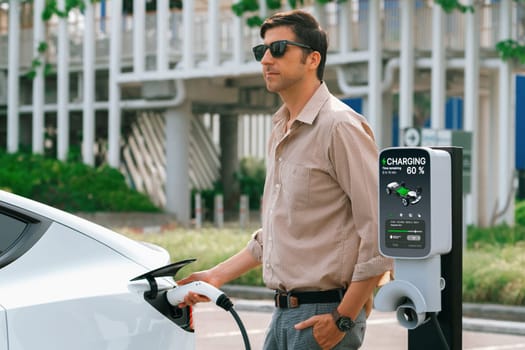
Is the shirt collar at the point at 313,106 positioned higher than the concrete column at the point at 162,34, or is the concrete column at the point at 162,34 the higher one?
the concrete column at the point at 162,34

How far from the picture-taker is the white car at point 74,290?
374 cm

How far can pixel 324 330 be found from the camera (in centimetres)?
386

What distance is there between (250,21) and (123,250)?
2378cm

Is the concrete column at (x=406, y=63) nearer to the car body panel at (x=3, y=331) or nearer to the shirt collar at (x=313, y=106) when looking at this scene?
the shirt collar at (x=313, y=106)

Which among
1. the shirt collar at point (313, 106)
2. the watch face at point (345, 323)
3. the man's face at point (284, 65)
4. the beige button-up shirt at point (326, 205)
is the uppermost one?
the man's face at point (284, 65)

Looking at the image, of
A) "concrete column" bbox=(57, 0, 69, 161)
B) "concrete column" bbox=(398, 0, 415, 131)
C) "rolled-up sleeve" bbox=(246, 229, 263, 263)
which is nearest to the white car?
"rolled-up sleeve" bbox=(246, 229, 263, 263)

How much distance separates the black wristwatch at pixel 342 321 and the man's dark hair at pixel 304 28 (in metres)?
0.86

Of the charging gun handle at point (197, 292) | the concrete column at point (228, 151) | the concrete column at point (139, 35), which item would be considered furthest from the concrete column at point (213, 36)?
the charging gun handle at point (197, 292)

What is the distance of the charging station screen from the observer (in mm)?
4012

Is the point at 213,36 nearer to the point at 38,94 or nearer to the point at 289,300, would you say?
the point at 38,94

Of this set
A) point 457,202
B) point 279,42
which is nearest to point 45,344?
point 279,42

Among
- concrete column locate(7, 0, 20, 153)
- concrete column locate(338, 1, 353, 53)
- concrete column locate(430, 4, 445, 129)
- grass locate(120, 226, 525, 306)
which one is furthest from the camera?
concrete column locate(7, 0, 20, 153)

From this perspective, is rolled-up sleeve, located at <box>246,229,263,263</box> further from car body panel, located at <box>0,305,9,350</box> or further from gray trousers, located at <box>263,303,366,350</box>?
car body panel, located at <box>0,305,9,350</box>

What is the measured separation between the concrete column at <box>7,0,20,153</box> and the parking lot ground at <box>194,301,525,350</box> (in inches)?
862
